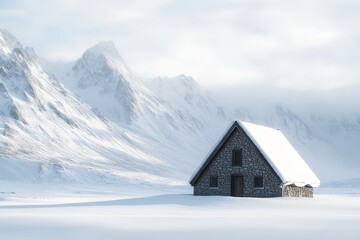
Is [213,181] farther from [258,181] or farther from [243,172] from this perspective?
[258,181]

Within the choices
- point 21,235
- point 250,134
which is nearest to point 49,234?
point 21,235

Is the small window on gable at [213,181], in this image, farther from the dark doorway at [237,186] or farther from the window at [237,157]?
the window at [237,157]

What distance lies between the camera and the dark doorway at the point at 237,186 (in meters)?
57.7

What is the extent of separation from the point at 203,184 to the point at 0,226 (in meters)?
34.7

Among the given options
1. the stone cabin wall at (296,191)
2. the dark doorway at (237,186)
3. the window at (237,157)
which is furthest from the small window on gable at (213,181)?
the stone cabin wall at (296,191)

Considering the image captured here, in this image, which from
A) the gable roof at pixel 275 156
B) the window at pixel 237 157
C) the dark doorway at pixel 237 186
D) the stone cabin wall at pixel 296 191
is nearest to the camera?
the gable roof at pixel 275 156

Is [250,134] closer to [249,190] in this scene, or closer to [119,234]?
[249,190]

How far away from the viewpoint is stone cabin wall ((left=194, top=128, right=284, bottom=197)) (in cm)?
5581

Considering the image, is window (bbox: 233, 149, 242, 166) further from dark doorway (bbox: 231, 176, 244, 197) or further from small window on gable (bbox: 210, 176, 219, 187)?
small window on gable (bbox: 210, 176, 219, 187)

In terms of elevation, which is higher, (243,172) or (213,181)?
(243,172)

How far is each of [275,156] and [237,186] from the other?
4265mm

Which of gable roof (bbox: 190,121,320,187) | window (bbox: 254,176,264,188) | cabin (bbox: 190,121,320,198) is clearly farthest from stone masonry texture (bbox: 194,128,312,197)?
gable roof (bbox: 190,121,320,187)

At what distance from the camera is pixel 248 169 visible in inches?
2251

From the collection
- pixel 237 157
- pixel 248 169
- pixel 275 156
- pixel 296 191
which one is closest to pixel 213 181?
pixel 237 157
